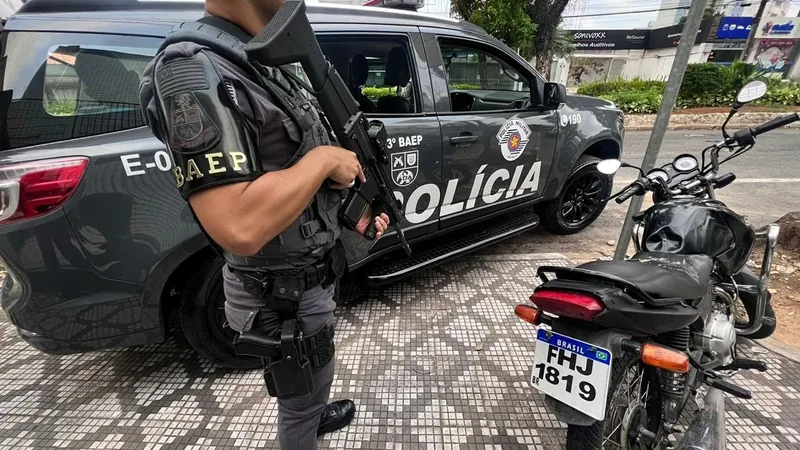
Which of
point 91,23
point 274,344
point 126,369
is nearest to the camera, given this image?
point 274,344

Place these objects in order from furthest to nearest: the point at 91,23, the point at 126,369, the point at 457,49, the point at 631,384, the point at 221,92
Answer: the point at 457,49, the point at 126,369, the point at 91,23, the point at 631,384, the point at 221,92

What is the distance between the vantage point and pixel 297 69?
1.80 metres

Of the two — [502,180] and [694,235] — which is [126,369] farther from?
[694,235]

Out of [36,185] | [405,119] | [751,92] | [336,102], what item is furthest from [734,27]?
[36,185]

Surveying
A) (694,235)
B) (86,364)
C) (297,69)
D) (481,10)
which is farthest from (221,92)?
(481,10)

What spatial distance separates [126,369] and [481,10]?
1167 cm

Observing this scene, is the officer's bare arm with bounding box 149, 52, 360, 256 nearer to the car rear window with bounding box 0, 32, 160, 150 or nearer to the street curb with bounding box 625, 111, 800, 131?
the car rear window with bounding box 0, 32, 160, 150

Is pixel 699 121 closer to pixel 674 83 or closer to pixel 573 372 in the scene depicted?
pixel 674 83

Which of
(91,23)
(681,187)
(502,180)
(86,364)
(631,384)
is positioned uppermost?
(91,23)

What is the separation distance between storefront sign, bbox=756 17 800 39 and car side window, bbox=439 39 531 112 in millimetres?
32520

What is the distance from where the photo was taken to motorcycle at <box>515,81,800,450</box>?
1192mm

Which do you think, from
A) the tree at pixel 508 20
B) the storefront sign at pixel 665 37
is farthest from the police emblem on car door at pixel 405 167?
the storefront sign at pixel 665 37

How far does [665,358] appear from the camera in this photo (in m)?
1.14

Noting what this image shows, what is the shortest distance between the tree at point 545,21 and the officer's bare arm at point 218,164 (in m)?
12.9
